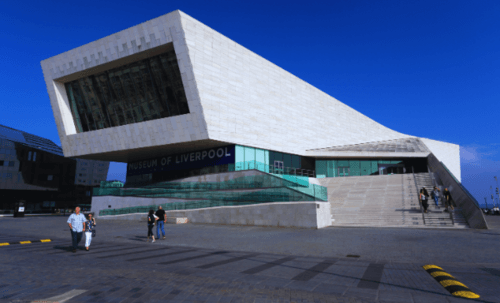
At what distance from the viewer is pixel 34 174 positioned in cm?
5731

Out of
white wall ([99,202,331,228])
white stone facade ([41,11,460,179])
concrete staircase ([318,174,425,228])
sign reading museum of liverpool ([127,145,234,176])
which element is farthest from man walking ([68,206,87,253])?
sign reading museum of liverpool ([127,145,234,176])

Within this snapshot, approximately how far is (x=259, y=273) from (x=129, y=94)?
30.5 meters

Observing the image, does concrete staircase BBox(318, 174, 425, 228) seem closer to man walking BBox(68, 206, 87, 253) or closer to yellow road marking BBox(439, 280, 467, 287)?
yellow road marking BBox(439, 280, 467, 287)

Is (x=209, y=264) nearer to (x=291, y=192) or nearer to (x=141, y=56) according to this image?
(x=291, y=192)

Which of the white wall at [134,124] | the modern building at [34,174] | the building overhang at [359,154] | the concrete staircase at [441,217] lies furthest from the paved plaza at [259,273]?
the modern building at [34,174]

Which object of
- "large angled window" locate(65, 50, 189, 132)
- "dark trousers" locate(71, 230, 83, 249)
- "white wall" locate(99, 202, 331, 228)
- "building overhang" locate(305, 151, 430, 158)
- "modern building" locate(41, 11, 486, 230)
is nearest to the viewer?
"dark trousers" locate(71, 230, 83, 249)

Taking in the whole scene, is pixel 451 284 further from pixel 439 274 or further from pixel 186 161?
pixel 186 161

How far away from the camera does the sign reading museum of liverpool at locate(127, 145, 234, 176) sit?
3262 cm

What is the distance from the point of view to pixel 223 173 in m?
30.8

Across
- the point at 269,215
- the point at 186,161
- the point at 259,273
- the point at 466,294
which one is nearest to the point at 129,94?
the point at 186,161

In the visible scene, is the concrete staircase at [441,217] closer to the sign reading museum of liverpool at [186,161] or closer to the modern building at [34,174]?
the sign reading museum of liverpool at [186,161]

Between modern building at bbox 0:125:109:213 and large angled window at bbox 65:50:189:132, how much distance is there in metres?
26.4

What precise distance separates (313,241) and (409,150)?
3438 cm

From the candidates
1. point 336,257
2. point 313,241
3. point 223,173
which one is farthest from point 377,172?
point 336,257
